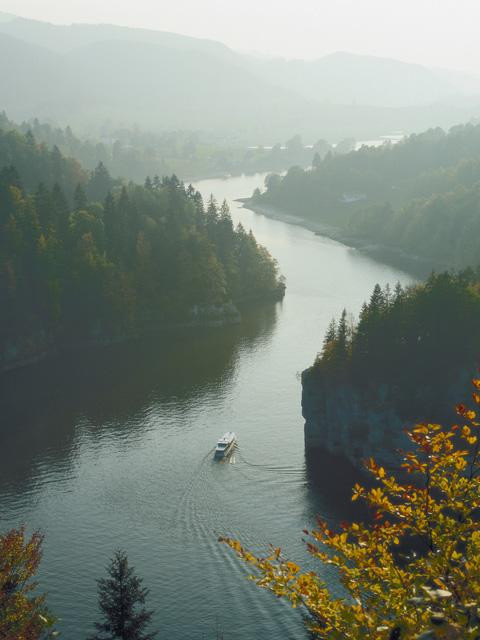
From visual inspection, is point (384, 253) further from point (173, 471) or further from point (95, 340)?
point (173, 471)

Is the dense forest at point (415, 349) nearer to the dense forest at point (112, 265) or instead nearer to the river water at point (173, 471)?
the river water at point (173, 471)

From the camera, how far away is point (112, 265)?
108438mm

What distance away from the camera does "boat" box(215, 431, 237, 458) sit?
6581 centimetres

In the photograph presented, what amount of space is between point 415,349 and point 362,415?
7.27 metres

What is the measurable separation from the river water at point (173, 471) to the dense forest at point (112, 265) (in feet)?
19.6

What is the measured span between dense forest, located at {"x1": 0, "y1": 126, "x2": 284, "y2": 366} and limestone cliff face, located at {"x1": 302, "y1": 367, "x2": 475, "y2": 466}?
43.2 metres

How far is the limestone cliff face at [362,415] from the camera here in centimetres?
6209

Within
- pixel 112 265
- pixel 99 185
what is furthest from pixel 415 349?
pixel 99 185

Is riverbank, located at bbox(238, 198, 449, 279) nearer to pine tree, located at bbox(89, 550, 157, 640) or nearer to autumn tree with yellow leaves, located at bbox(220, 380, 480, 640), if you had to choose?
pine tree, located at bbox(89, 550, 157, 640)

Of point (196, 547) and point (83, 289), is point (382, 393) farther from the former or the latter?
point (83, 289)

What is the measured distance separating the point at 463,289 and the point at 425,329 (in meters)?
4.69

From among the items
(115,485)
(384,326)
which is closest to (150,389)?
(115,485)

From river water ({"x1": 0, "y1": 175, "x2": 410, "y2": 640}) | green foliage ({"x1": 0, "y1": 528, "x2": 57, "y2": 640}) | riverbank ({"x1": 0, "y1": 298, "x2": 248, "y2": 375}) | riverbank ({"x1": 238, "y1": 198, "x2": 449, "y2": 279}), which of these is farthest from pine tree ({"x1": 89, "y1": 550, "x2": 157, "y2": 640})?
riverbank ({"x1": 238, "y1": 198, "x2": 449, "y2": 279})

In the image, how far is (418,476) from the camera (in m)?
60.7
